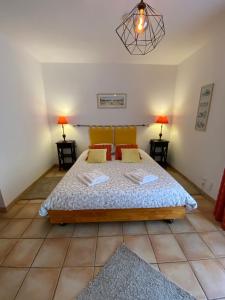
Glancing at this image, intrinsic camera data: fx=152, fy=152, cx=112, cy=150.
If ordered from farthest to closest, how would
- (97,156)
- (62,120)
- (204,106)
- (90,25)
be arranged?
1. (62,120)
2. (97,156)
3. (204,106)
4. (90,25)

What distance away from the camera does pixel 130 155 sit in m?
3.03

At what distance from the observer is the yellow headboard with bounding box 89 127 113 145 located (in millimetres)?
3850

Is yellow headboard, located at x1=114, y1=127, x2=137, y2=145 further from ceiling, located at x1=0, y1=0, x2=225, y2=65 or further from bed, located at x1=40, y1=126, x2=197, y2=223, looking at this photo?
bed, located at x1=40, y1=126, x2=197, y2=223

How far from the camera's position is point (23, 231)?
1.95 meters

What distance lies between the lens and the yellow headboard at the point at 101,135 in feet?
12.6

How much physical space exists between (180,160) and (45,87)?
373 cm

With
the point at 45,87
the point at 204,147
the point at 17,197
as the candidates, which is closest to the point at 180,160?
the point at 204,147

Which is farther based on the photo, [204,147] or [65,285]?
[204,147]

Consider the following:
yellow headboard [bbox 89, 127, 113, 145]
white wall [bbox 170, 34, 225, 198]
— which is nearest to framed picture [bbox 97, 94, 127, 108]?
yellow headboard [bbox 89, 127, 113, 145]

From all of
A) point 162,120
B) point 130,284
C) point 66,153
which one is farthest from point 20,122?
point 162,120

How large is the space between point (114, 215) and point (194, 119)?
2440mm

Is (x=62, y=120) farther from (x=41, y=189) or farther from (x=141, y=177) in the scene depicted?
(x=141, y=177)

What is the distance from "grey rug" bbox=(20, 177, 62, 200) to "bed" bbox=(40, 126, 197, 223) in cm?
99

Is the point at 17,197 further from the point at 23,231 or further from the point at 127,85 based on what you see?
the point at 127,85
